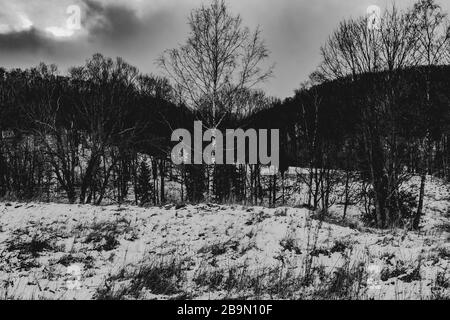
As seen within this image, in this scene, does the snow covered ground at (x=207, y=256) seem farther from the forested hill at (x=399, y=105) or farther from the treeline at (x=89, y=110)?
the treeline at (x=89, y=110)

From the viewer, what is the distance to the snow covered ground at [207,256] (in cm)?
503

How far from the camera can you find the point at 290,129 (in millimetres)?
45312

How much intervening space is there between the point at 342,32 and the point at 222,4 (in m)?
5.05

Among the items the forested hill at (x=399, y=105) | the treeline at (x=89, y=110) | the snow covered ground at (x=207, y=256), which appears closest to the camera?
the snow covered ground at (x=207, y=256)

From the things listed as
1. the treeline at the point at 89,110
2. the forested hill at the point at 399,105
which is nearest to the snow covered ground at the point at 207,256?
the forested hill at the point at 399,105

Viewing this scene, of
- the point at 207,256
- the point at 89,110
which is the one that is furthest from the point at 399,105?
the point at 89,110

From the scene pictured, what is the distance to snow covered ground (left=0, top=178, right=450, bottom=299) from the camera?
503cm

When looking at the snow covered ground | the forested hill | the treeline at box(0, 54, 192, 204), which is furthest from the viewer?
the treeline at box(0, 54, 192, 204)

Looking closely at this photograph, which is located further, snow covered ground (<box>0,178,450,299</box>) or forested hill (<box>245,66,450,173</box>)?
forested hill (<box>245,66,450,173</box>)

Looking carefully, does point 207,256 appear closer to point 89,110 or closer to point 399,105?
point 399,105

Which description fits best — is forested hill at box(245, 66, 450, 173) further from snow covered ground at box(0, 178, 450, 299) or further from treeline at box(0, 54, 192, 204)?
Answer: treeline at box(0, 54, 192, 204)

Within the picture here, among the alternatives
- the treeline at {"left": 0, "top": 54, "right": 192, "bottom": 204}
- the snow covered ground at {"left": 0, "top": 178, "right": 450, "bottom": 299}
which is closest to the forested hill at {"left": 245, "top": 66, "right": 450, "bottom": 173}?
the snow covered ground at {"left": 0, "top": 178, "right": 450, "bottom": 299}
